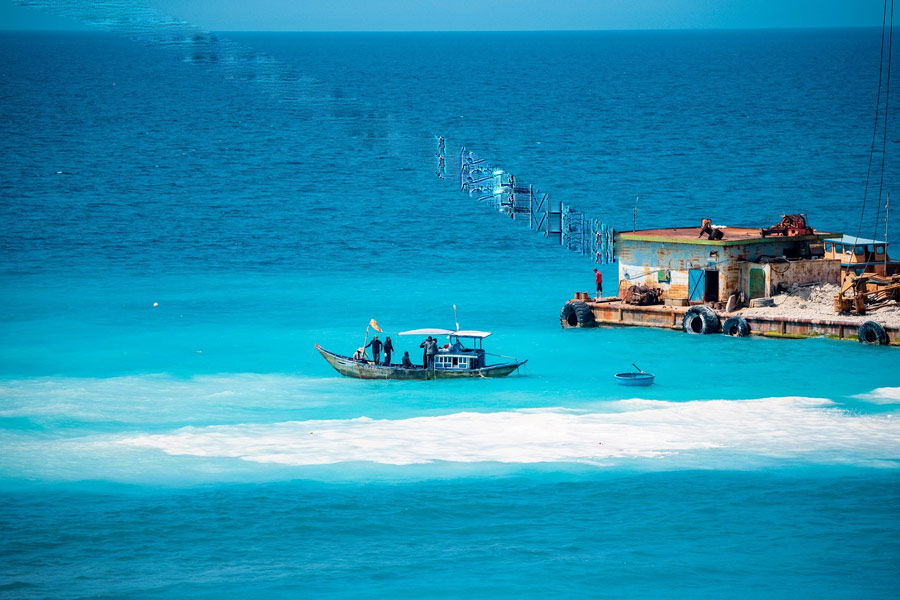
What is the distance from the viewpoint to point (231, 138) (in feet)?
555

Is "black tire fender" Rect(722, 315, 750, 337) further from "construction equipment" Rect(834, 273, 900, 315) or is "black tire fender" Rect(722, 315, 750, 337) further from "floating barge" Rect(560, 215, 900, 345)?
"construction equipment" Rect(834, 273, 900, 315)

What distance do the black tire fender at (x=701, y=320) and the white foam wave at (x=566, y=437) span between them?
13.8m

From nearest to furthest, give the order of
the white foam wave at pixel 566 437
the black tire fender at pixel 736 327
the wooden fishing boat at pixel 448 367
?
the white foam wave at pixel 566 437 → the wooden fishing boat at pixel 448 367 → the black tire fender at pixel 736 327

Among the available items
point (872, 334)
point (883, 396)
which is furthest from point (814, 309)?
point (883, 396)

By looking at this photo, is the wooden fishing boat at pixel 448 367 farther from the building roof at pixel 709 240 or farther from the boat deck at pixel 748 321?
the building roof at pixel 709 240

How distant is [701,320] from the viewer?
64.1m

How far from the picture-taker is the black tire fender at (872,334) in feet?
196

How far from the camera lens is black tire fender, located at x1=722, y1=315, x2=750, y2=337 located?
63.2 m

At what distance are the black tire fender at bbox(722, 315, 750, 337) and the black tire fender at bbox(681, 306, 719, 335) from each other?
0.46 metres

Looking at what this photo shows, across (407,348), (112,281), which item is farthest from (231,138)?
(407,348)

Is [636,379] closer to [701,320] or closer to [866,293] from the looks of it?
[701,320]

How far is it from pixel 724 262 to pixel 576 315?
783 cm

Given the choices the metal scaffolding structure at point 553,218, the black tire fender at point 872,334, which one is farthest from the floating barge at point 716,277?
the metal scaffolding structure at point 553,218

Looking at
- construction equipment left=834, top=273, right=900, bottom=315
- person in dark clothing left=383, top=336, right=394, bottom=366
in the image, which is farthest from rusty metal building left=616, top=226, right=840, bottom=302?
person in dark clothing left=383, top=336, right=394, bottom=366
